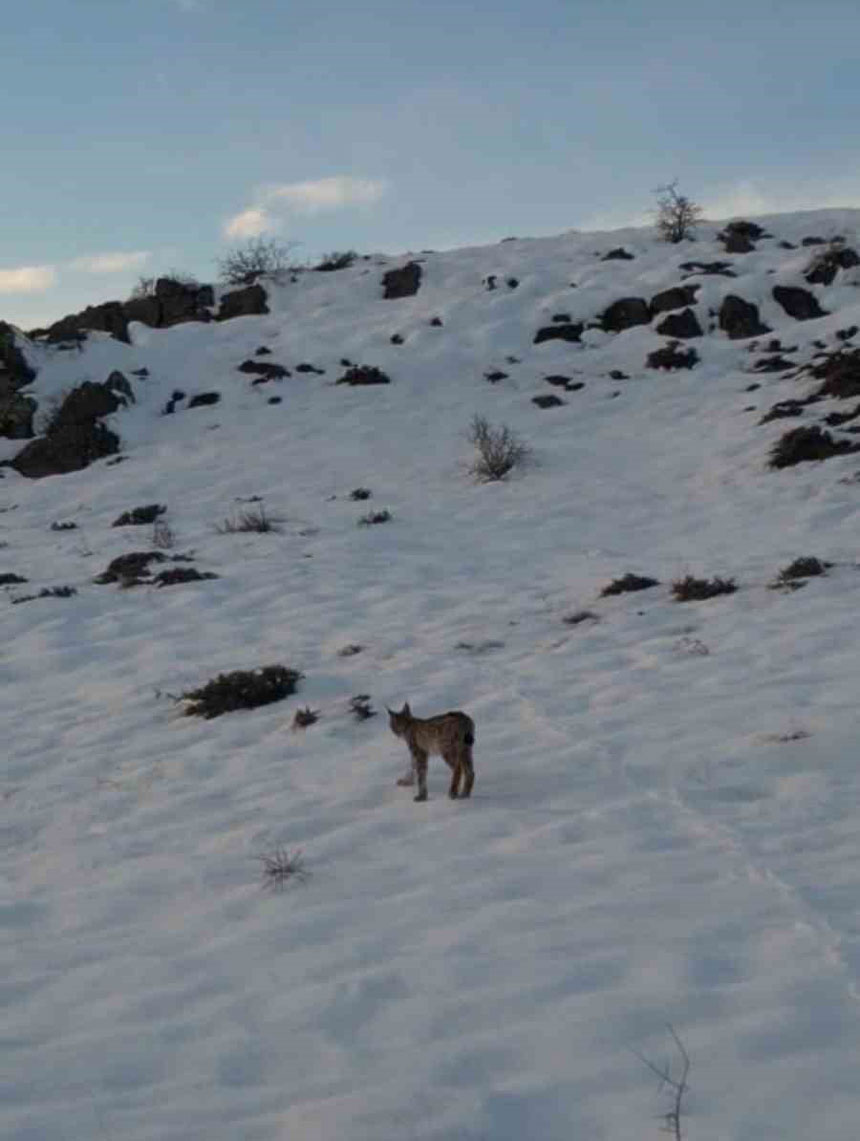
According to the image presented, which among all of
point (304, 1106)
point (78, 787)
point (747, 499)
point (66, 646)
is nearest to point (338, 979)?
point (304, 1106)

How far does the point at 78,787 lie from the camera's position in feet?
27.2

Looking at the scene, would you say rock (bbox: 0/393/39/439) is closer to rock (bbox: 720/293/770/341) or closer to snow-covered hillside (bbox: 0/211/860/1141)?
snow-covered hillside (bbox: 0/211/860/1141)

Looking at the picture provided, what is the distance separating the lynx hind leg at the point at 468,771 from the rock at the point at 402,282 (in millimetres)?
30347

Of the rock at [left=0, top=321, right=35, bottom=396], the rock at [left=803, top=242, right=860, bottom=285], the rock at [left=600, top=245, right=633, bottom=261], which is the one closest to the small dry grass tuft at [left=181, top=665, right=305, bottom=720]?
the rock at [left=0, top=321, right=35, bottom=396]

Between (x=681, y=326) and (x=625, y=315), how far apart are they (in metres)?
2.23

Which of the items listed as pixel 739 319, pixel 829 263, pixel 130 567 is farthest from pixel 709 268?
pixel 130 567

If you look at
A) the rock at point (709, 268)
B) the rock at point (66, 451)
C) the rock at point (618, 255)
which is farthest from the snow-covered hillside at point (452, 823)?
the rock at point (618, 255)

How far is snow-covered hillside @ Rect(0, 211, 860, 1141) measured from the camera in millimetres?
3980

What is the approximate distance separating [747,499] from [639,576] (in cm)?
502

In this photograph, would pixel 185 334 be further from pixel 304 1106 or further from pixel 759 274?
pixel 304 1106

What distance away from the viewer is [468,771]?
23.1 ft

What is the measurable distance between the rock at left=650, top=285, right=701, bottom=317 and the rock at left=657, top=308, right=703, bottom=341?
0.89 metres

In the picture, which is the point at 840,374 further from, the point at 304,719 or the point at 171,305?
the point at 171,305

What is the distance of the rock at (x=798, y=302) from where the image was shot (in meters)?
29.7
